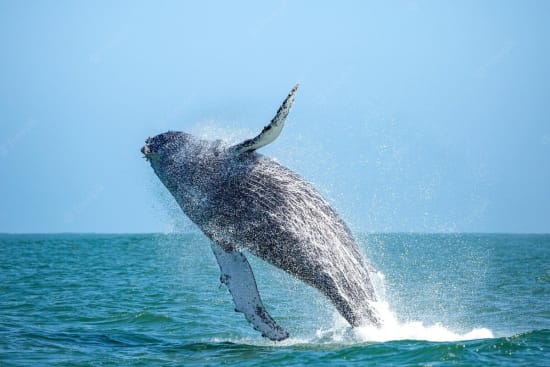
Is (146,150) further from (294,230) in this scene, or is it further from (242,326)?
(242,326)

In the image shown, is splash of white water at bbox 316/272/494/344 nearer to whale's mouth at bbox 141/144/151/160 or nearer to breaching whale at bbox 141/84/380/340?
breaching whale at bbox 141/84/380/340

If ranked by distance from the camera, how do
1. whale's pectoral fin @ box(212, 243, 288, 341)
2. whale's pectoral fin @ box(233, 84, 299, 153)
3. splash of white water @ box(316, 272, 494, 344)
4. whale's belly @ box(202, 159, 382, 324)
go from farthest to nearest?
whale's pectoral fin @ box(212, 243, 288, 341) < splash of white water @ box(316, 272, 494, 344) < whale's belly @ box(202, 159, 382, 324) < whale's pectoral fin @ box(233, 84, 299, 153)

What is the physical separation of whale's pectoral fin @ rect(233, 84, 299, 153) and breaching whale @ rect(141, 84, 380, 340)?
3 cm

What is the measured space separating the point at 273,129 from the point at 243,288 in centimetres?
293

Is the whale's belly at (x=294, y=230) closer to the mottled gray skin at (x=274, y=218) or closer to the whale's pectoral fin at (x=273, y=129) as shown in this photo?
the mottled gray skin at (x=274, y=218)

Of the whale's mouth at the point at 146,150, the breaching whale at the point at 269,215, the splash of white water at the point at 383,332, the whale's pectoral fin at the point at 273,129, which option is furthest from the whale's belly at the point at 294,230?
the whale's mouth at the point at 146,150

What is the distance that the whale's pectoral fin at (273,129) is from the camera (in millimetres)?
11484

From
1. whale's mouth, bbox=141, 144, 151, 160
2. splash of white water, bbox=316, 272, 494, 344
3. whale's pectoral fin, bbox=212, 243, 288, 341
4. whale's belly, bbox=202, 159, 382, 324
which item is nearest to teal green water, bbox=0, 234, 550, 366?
splash of white water, bbox=316, 272, 494, 344

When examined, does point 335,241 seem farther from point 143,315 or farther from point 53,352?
point 143,315

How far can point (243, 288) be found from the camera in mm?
13078

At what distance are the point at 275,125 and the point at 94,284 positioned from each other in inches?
638

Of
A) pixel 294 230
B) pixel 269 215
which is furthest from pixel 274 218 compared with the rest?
pixel 294 230

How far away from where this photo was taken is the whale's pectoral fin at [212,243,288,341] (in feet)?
42.4

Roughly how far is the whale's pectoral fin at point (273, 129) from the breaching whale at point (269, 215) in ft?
0.09
